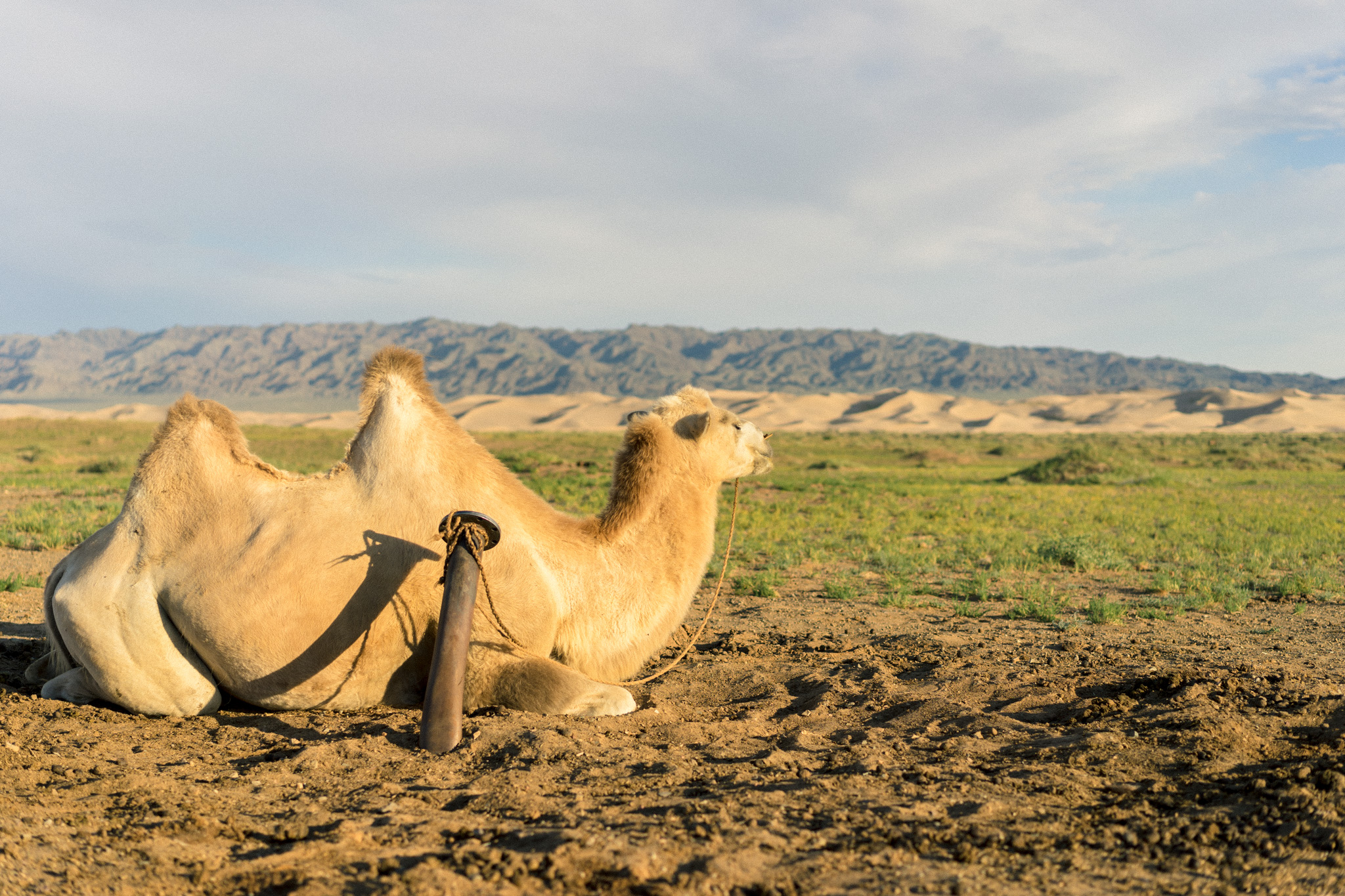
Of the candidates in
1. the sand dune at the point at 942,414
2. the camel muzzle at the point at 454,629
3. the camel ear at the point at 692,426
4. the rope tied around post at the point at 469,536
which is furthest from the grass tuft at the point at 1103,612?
the sand dune at the point at 942,414

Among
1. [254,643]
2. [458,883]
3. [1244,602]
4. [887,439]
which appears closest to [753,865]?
[458,883]

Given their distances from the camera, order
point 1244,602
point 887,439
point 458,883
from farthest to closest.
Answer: point 887,439 < point 1244,602 < point 458,883

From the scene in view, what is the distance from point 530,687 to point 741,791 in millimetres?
1591

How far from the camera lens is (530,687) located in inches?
200

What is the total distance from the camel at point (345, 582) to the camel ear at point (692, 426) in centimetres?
78

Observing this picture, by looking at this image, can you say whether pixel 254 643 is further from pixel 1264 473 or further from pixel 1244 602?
pixel 1264 473

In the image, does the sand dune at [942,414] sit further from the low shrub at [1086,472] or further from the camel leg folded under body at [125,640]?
the camel leg folded under body at [125,640]

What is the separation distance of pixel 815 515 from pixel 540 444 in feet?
123

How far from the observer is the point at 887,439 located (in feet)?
226

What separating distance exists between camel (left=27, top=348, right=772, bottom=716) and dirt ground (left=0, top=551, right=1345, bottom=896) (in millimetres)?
251

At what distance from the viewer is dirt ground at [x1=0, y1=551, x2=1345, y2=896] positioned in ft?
10.4

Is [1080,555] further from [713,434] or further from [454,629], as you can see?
[454,629]

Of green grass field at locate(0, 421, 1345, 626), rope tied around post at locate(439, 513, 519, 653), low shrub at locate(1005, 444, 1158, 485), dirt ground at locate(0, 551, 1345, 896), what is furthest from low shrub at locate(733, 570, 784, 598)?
low shrub at locate(1005, 444, 1158, 485)

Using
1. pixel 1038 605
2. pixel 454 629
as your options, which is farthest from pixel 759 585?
pixel 454 629
